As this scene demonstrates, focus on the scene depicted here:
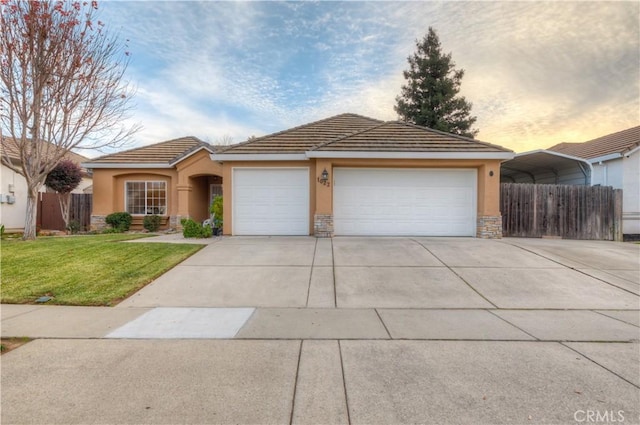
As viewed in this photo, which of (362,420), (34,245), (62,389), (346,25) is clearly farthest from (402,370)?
(346,25)

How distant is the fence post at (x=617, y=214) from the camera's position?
1168cm

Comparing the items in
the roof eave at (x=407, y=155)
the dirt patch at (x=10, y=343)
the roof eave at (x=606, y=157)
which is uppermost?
the roof eave at (x=606, y=157)

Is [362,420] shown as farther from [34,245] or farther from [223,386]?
[34,245]

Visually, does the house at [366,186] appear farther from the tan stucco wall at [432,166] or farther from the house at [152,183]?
the house at [152,183]

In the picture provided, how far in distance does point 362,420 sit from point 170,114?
1852 centimetres

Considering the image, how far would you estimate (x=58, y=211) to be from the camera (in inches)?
606

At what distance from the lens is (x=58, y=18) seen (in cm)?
947

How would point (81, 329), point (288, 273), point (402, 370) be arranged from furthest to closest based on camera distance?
point (288, 273) → point (81, 329) → point (402, 370)

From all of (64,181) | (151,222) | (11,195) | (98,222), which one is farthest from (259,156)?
(11,195)

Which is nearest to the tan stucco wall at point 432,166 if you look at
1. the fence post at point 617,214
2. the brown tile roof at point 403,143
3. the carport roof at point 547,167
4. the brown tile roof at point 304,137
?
the brown tile roof at point 403,143

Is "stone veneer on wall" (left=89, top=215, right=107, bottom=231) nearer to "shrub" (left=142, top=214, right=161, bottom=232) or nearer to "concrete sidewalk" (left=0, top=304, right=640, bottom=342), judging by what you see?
"shrub" (left=142, top=214, right=161, bottom=232)

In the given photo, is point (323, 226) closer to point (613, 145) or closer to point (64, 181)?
point (64, 181)

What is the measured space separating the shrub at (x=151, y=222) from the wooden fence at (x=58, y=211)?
3.40 meters

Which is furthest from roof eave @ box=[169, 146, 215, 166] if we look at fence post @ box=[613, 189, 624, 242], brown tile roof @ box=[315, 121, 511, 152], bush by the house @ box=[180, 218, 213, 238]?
fence post @ box=[613, 189, 624, 242]
